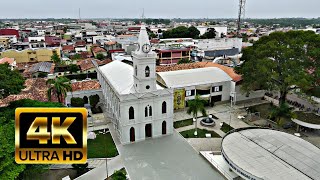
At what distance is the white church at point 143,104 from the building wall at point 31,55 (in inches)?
2440

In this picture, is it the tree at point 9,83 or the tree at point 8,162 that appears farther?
the tree at point 9,83

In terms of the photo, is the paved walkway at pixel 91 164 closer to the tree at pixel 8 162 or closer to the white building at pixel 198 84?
the tree at pixel 8 162

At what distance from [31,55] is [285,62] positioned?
3224 inches

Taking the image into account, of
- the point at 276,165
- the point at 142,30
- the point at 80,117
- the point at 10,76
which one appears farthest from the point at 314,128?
the point at 10,76

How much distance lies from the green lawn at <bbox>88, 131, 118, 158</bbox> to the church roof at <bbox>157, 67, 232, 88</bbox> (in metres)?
16.8

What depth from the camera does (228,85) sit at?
54.5m

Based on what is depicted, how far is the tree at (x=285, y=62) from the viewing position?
43.3m

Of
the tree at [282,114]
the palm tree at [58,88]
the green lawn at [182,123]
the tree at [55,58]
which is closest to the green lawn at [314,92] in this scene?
the tree at [282,114]

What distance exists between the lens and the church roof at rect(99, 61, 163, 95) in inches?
1607

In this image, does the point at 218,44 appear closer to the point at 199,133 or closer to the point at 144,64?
Result: the point at 199,133

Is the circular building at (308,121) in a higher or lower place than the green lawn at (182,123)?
higher

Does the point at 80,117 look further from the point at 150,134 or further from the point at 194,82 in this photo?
the point at 194,82

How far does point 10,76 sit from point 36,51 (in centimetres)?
4195

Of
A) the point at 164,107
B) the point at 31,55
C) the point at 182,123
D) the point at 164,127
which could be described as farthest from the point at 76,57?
the point at 164,127
